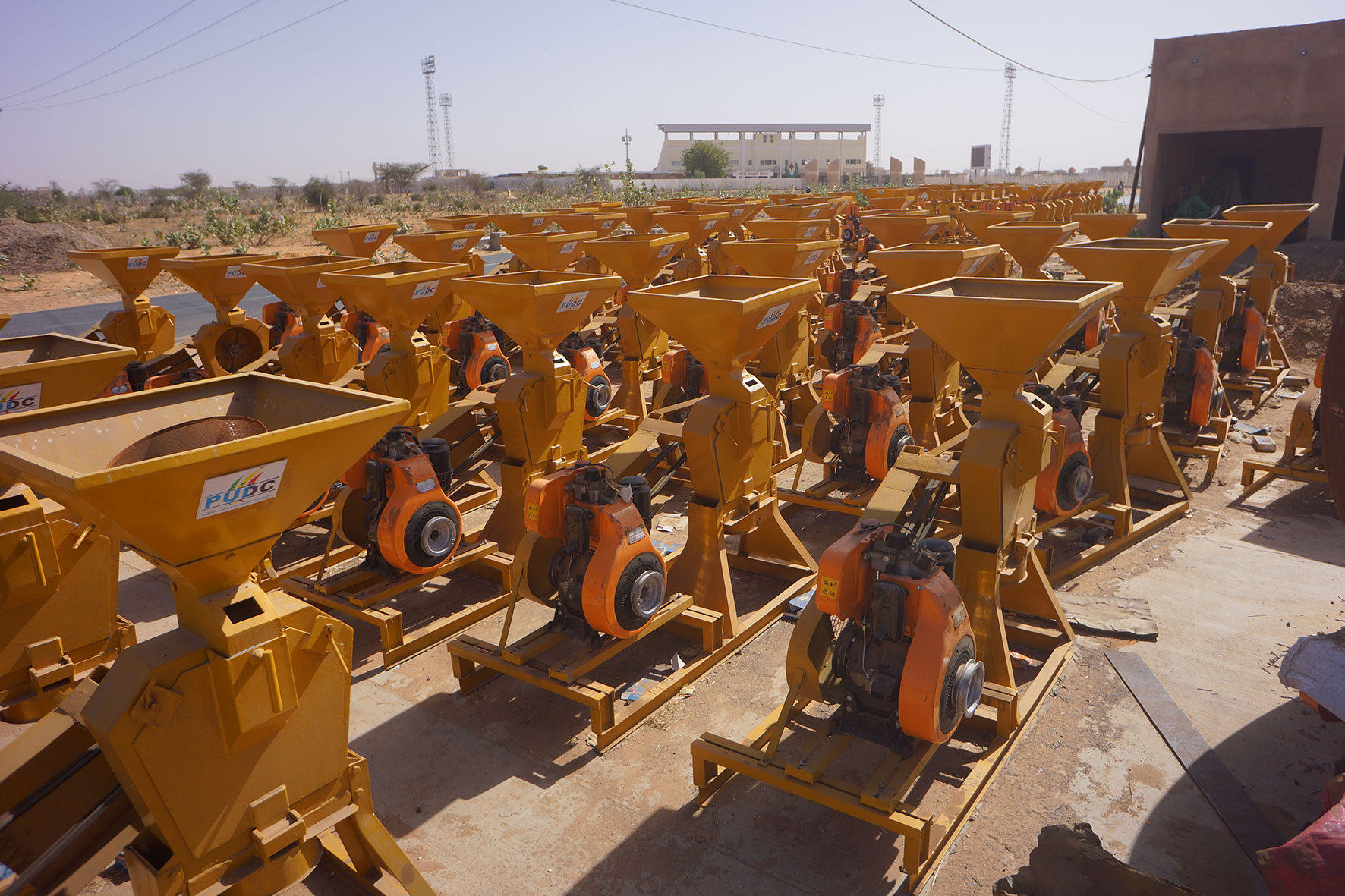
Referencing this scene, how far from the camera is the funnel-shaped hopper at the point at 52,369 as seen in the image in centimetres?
438

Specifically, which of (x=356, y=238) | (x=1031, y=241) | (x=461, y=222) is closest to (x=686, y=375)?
(x=1031, y=241)

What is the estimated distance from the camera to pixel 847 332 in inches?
414

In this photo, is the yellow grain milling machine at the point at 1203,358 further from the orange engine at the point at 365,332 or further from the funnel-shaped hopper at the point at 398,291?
the orange engine at the point at 365,332

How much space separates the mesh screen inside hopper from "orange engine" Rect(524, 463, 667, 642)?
2.20 metres

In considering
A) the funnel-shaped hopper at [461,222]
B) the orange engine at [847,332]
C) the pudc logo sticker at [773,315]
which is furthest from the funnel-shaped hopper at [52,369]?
the funnel-shaped hopper at [461,222]

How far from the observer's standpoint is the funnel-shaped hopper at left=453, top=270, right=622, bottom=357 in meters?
6.13

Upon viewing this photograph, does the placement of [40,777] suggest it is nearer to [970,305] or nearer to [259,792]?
[259,792]

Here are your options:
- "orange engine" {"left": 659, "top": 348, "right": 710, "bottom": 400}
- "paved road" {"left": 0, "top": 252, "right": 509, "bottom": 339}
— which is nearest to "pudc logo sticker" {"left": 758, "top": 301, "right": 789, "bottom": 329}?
"orange engine" {"left": 659, "top": 348, "right": 710, "bottom": 400}

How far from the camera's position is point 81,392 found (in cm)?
470

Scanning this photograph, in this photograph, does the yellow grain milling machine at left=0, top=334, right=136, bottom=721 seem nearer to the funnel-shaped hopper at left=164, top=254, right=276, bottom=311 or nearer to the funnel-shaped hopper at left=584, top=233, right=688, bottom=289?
the funnel-shaped hopper at left=164, top=254, right=276, bottom=311

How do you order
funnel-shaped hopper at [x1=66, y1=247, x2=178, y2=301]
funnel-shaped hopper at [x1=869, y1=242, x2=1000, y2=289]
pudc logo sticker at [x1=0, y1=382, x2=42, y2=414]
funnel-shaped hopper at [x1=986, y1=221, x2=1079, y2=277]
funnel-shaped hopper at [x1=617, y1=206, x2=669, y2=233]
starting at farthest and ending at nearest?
funnel-shaped hopper at [x1=617, y1=206, x2=669, y2=233], funnel-shaped hopper at [x1=986, y1=221, x2=1079, y2=277], funnel-shaped hopper at [x1=66, y1=247, x2=178, y2=301], funnel-shaped hopper at [x1=869, y1=242, x2=1000, y2=289], pudc logo sticker at [x1=0, y1=382, x2=42, y2=414]

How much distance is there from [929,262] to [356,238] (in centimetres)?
866

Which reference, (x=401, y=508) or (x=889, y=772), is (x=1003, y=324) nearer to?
(x=889, y=772)

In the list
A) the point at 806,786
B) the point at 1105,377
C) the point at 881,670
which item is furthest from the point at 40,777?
the point at 1105,377
